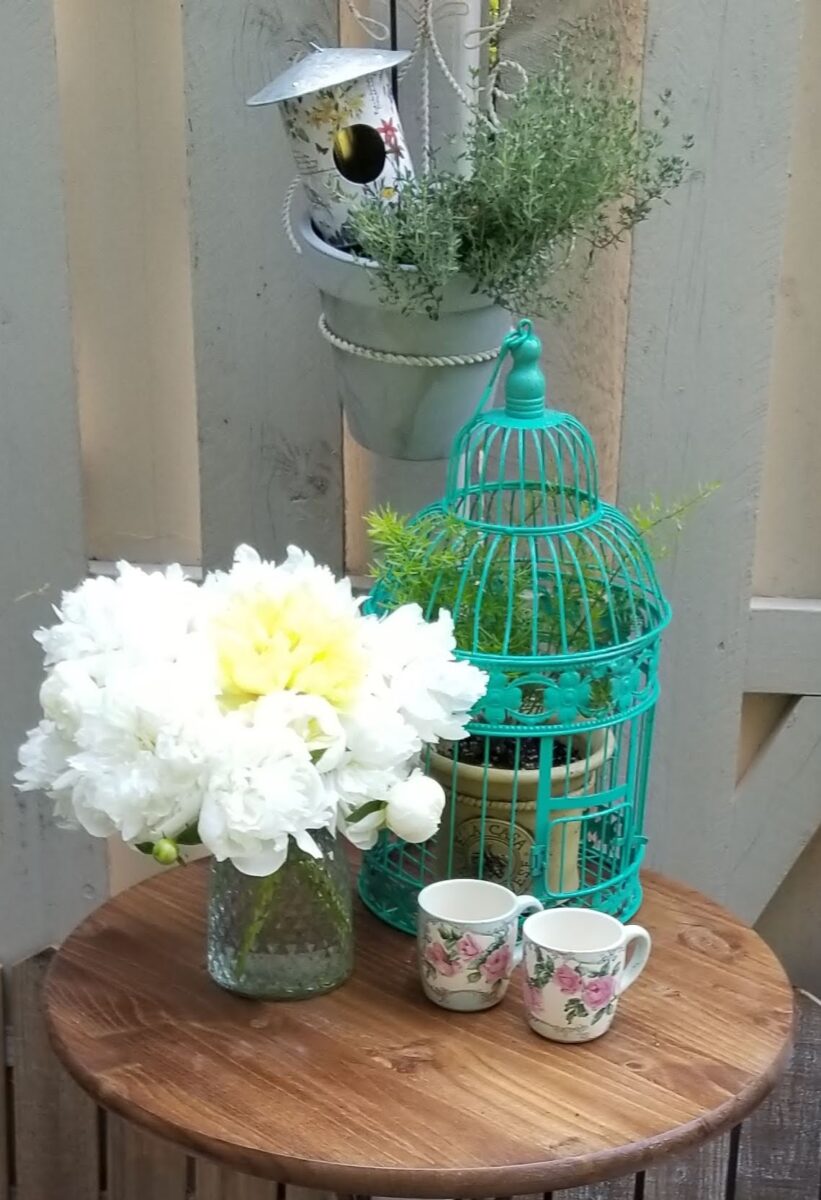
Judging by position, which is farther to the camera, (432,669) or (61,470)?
(61,470)

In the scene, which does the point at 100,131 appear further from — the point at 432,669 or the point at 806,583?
the point at 806,583

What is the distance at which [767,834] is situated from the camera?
1463 mm

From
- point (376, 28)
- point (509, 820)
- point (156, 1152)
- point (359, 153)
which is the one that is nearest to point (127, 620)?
point (509, 820)

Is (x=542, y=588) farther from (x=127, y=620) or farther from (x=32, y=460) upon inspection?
(x=32, y=460)

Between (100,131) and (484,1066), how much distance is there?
95 cm

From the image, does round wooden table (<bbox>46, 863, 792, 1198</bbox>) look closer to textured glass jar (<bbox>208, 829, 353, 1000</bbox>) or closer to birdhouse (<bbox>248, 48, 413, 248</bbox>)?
textured glass jar (<bbox>208, 829, 353, 1000</bbox>)

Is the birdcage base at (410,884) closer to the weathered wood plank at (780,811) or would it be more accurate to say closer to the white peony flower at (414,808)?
the white peony flower at (414,808)

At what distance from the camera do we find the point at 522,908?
988 mm

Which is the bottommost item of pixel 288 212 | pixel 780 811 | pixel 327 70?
pixel 780 811

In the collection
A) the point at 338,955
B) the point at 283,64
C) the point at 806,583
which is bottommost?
the point at 338,955

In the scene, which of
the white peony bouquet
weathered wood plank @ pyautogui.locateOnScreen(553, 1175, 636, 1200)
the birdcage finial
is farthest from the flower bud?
weathered wood plank @ pyautogui.locateOnScreen(553, 1175, 636, 1200)

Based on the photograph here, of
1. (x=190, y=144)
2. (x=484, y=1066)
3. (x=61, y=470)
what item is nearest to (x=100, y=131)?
(x=190, y=144)

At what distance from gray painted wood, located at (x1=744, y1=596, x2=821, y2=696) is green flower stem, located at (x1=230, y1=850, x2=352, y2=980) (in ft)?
1.89

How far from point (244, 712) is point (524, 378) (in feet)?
1.14
